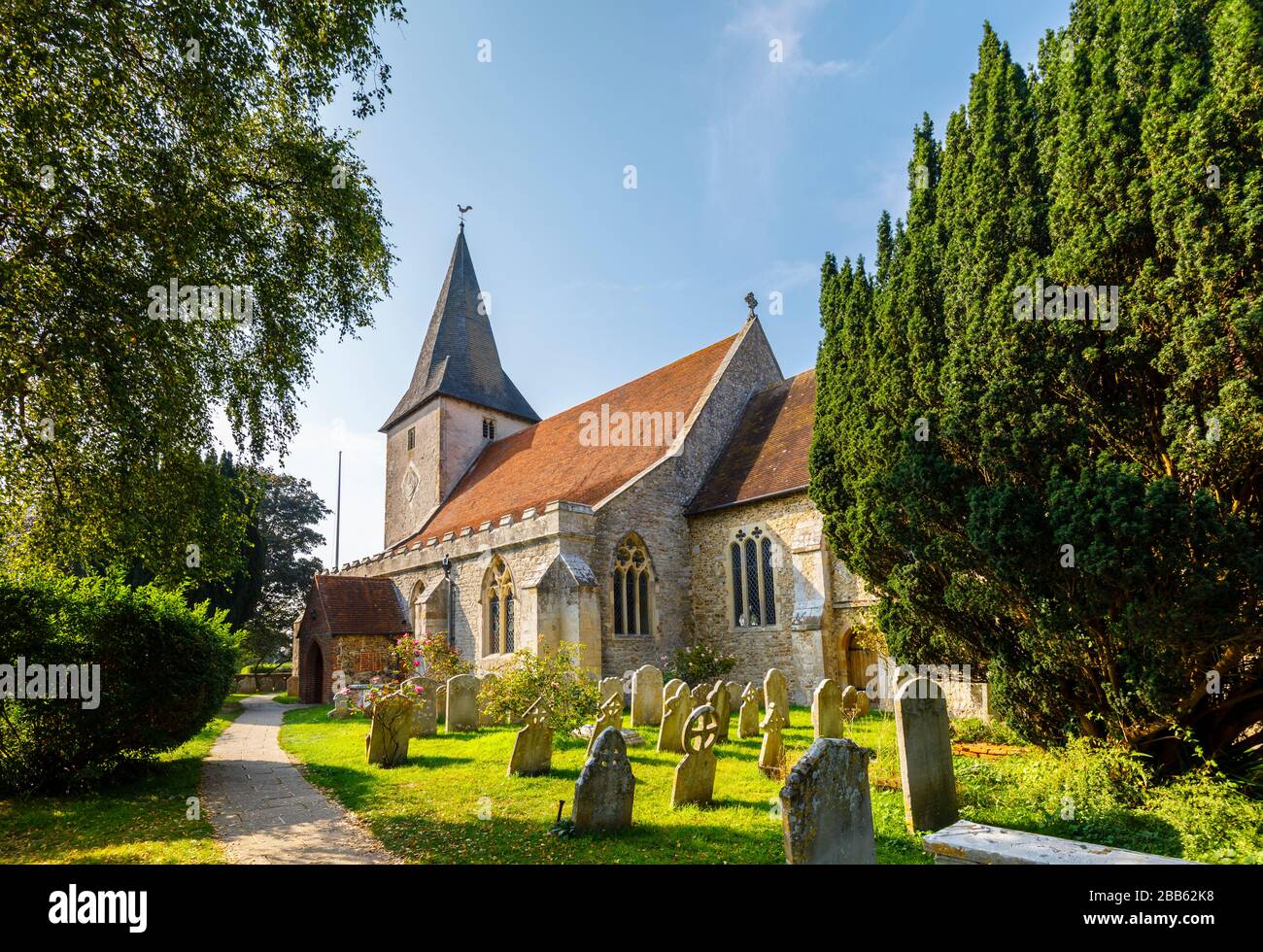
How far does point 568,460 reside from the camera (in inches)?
797

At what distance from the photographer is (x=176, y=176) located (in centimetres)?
674

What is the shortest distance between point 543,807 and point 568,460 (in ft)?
46.8

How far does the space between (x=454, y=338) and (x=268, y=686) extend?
17204mm

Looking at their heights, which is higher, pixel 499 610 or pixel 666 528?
pixel 666 528

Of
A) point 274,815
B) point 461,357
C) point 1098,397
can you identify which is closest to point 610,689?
point 274,815

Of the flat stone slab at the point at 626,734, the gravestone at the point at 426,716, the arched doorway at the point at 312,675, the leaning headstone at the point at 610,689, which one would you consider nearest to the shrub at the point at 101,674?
the gravestone at the point at 426,716

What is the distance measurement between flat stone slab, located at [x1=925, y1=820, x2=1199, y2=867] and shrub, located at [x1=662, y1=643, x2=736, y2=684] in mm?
11138

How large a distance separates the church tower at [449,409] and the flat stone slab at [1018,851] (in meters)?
22.9

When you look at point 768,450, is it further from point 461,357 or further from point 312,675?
point 312,675

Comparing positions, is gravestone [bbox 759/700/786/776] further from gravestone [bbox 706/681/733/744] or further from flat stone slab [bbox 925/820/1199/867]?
flat stone slab [bbox 925/820/1199/867]

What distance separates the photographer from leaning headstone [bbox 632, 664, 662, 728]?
11.6 metres

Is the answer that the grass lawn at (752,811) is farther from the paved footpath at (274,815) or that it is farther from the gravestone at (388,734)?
the gravestone at (388,734)
